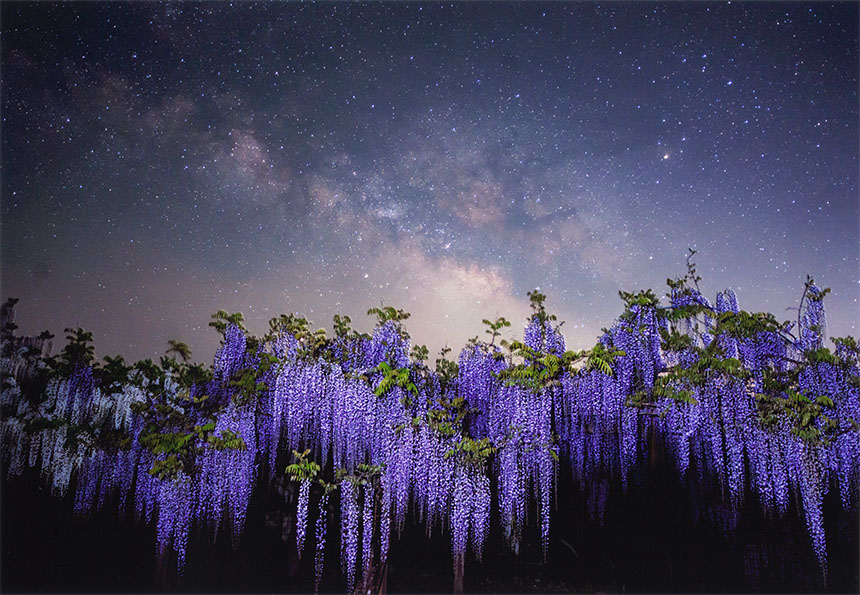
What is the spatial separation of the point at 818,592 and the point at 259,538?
1050 centimetres

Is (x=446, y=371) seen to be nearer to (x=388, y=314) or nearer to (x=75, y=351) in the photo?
(x=388, y=314)

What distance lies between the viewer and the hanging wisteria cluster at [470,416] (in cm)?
784

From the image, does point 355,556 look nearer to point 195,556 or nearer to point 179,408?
point 195,556

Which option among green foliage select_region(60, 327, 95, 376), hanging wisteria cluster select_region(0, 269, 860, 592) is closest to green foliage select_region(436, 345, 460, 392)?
hanging wisteria cluster select_region(0, 269, 860, 592)

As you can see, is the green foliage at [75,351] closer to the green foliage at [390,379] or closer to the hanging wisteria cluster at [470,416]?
the hanging wisteria cluster at [470,416]

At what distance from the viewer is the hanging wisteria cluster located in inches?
309


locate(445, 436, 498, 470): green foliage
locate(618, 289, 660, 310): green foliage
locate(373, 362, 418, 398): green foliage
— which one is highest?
locate(618, 289, 660, 310): green foliage

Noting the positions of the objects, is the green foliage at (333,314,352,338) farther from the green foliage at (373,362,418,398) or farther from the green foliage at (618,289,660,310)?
the green foliage at (618,289,660,310)

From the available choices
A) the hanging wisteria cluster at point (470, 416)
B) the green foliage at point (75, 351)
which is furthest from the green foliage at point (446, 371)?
the green foliage at point (75, 351)

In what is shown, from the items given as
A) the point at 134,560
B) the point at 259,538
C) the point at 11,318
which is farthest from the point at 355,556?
the point at 11,318

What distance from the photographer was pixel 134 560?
9.95m

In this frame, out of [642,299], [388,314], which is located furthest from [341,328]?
[642,299]

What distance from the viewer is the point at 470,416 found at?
29.8 ft

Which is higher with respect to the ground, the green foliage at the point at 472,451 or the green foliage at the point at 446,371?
the green foliage at the point at 446,371
